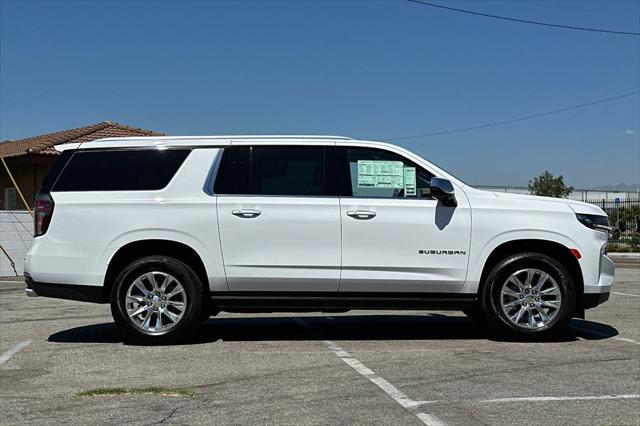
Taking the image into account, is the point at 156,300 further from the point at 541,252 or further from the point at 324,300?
the point at 541,252

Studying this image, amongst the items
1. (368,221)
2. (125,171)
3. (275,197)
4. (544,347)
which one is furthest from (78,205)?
(544,347)

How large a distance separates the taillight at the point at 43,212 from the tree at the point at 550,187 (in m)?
40.9

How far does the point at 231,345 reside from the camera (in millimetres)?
7145

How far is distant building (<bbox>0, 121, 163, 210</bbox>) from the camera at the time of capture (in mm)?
20727

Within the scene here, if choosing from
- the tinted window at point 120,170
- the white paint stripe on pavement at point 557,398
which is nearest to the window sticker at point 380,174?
the tinted window at point 120,170

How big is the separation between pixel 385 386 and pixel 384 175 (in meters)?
2.48

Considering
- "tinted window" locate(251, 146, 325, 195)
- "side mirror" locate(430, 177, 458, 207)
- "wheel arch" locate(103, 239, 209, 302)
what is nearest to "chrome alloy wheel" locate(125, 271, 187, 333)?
"wheel arch" locate(103, 239, 209, 302)

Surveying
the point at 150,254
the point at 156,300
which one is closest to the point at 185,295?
the point at 156,300

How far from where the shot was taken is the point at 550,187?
4569 centimetres

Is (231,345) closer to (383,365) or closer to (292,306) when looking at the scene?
(292,306)

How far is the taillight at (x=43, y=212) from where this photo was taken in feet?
23.5

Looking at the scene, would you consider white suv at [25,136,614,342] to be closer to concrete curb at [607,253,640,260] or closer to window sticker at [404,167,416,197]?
window sticker at [404,167,416,197]

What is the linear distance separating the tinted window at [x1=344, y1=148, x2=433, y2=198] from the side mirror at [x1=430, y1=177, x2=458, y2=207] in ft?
0.50

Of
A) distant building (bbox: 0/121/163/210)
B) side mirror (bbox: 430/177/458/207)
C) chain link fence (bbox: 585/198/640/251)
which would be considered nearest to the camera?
side mirror (bbox: 430/177/458/207)
